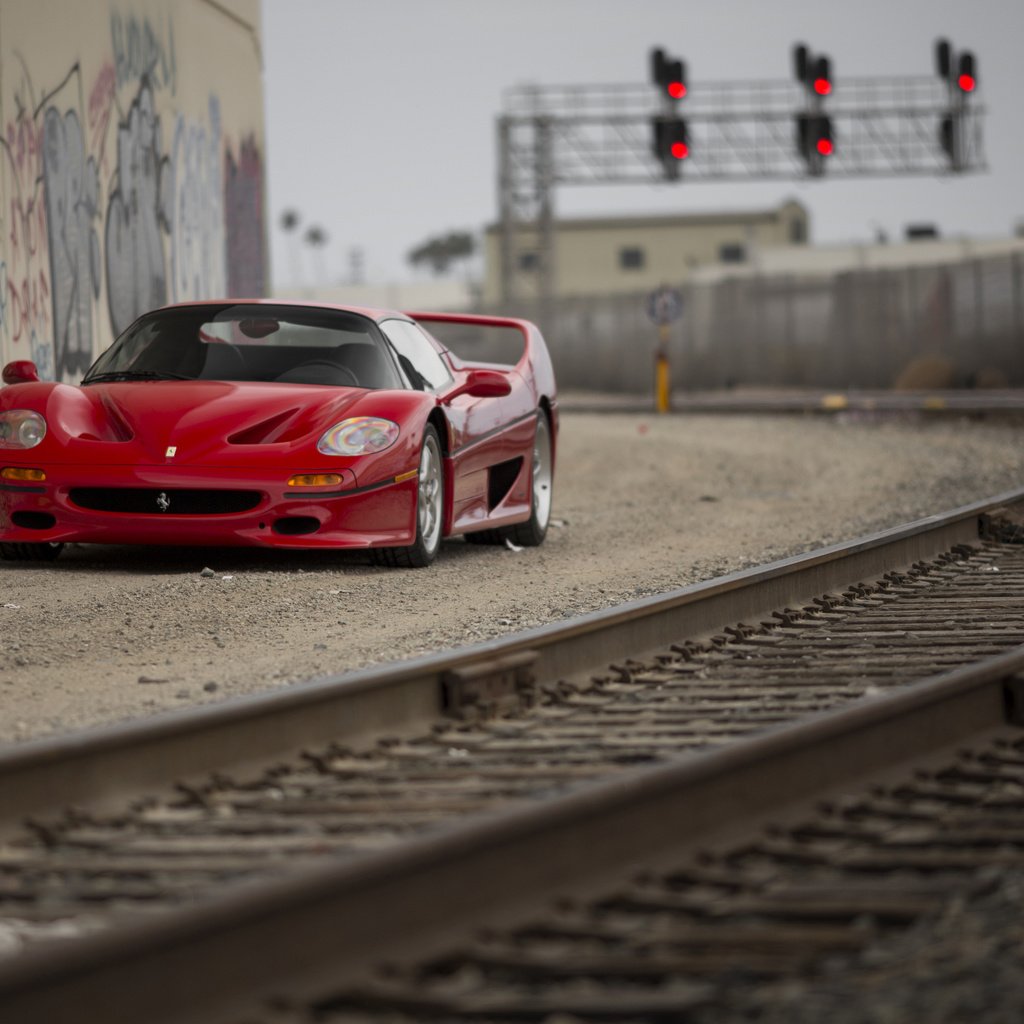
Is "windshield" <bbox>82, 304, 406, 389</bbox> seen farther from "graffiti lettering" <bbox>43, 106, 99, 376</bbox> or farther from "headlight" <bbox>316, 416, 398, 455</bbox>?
"graffiti lettering" <bbox>43, 106, 99, 376</bbox>

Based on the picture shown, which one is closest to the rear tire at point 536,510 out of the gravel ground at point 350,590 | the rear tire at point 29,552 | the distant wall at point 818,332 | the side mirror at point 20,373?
the gravel ground at point 350,590

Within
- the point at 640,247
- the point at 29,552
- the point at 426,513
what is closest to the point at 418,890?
the point at 426,513

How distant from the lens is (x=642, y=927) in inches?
122

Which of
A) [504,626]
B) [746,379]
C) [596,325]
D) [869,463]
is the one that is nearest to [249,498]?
[504,626]

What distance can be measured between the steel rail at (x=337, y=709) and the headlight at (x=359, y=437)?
1.75 metres

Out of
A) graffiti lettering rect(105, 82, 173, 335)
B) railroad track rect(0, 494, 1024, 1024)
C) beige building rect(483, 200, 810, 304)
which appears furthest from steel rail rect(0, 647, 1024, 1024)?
beige building rect(483, 200, 810, 304)

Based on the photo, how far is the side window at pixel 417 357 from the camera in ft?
29.2

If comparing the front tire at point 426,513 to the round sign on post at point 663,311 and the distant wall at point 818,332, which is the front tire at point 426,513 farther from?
the distant wall at point 818,332

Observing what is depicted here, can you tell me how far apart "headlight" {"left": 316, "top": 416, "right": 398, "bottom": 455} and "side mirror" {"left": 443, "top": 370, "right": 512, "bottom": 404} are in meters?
0.78

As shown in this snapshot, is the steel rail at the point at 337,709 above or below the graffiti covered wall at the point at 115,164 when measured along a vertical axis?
below

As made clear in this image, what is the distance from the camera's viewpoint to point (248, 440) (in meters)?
8.11

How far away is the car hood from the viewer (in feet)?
26.3

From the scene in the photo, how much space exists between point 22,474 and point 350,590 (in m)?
1.57

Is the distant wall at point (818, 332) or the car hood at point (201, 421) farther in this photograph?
the distant wall at point (818, 332)
